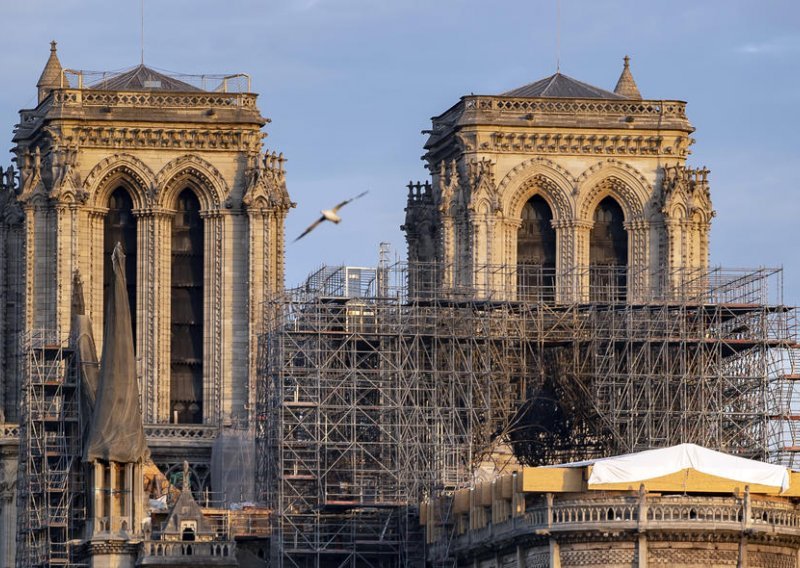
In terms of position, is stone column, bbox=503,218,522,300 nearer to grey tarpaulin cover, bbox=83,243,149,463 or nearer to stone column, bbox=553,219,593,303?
stone column, bbox=553,219,593,303

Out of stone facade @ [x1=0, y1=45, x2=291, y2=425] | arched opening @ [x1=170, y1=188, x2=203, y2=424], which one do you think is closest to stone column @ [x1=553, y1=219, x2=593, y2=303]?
stone facade @ [x1=0, y1=45, x2=291, y2=425]

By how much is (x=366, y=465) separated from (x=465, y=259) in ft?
34.0

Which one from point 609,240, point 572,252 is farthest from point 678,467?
point 609,240

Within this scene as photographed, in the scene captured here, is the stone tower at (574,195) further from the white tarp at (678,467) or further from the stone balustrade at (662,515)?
the stone balustrade at (662,515)

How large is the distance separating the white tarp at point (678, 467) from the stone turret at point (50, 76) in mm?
40470

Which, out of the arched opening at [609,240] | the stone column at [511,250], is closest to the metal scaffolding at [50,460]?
the stone column at [511,250]

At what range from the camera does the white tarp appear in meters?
116

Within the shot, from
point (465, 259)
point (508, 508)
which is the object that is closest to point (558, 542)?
Result: point (508, 508)

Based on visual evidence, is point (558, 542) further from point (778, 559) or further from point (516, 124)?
point (516, 124)

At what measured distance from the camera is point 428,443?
13088cm

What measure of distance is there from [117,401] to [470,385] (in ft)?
38.6

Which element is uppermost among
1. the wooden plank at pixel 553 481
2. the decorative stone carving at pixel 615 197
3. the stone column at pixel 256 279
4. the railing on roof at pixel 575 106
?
the railing on roof at pixel 575 106

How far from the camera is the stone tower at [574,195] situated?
138625 mm

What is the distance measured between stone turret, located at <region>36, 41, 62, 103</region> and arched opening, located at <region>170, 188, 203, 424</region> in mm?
11170
